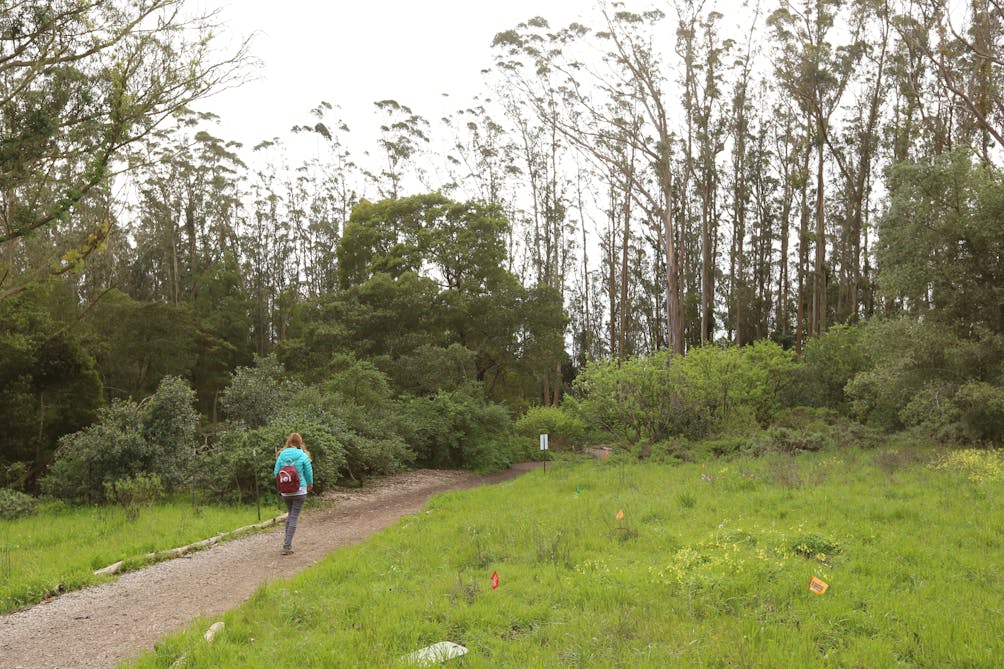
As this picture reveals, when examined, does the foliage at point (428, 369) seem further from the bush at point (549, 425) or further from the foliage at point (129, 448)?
the foliage at point (129, 448)

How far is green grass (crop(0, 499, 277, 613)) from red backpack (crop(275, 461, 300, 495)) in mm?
1746

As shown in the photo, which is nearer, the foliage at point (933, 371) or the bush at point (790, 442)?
the foliage at point (933, 371)

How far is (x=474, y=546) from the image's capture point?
313 inches

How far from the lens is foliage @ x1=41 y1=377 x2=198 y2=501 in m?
12.7

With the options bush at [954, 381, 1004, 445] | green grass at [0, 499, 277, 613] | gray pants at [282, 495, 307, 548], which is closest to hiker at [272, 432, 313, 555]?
gray pants at [282, 495, 307, 548]

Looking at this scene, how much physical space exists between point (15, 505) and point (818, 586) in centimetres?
1311

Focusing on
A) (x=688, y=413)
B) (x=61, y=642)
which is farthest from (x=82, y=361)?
(x=688, y=413)

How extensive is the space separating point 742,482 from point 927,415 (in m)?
5.58

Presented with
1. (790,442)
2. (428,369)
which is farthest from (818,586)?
(428,369)

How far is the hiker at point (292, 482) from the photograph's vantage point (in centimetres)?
924

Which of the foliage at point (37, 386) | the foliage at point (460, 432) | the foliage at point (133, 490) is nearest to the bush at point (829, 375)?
the foliage at point (460, 432)

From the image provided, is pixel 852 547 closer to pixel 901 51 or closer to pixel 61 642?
pixel 61 642

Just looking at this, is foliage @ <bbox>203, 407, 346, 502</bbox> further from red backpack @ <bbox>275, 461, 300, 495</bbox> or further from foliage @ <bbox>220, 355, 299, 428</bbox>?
red backpack @ <bbox>275, 461, 300, 495</bbox>

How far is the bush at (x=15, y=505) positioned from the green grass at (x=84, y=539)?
0.21m
